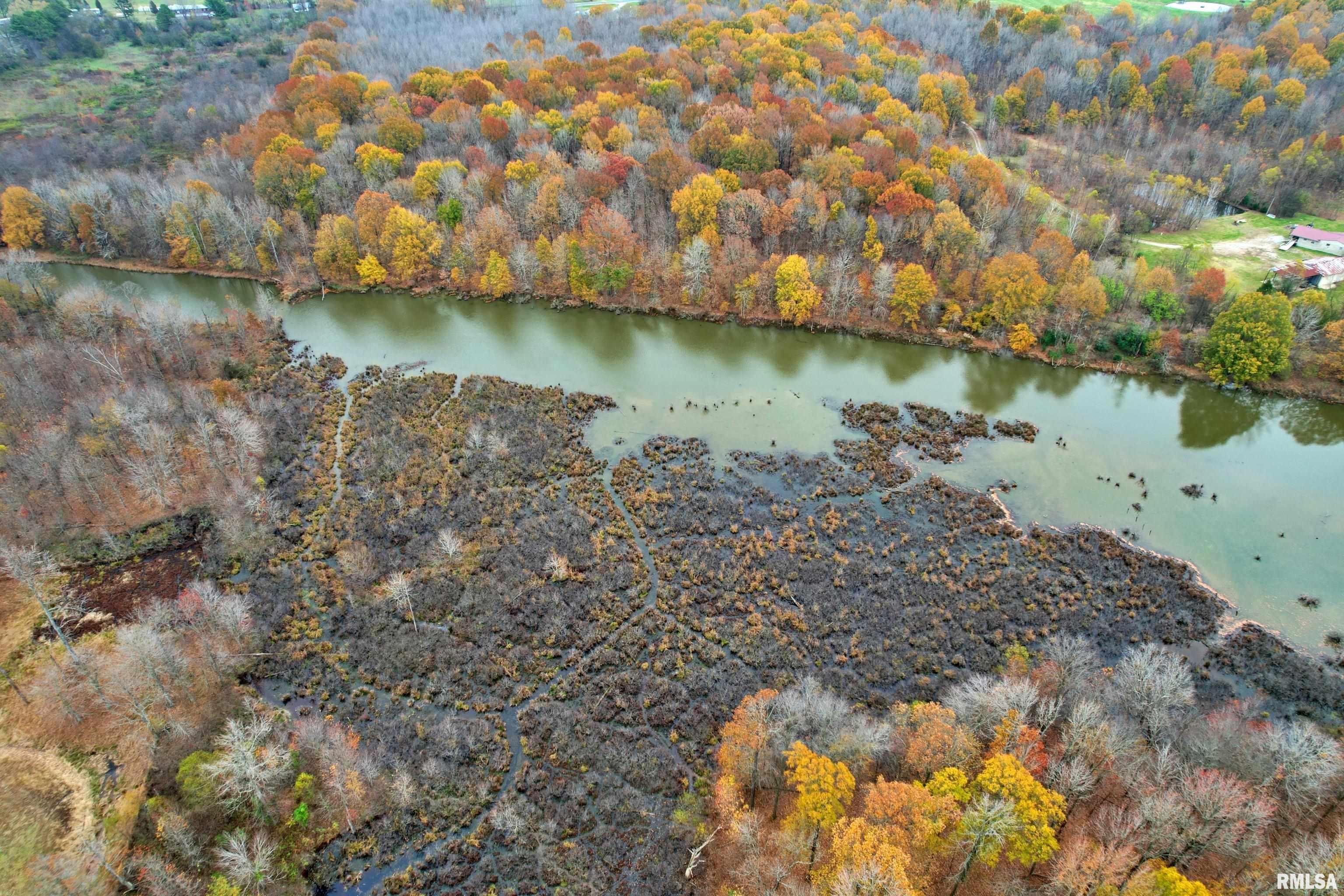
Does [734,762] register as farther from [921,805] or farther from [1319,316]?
[1319,316]

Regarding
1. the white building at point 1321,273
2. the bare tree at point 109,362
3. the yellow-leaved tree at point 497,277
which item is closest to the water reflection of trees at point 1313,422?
the white building at point 1321,273

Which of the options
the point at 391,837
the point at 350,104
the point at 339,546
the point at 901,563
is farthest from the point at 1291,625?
the point at 350,104

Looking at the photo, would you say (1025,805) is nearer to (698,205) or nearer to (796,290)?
(796,290)

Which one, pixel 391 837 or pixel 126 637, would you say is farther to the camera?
pixel 126 637

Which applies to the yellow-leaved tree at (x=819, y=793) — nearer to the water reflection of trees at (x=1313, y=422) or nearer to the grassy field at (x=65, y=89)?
the water reflection of trees at (x=1313, y=422)

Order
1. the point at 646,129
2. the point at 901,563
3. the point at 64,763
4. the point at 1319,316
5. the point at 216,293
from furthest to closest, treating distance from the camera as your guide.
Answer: the point at 646,129 → the point at 216,293 → the point at 1319,316 → the point at 901,563 → the point at 64,763

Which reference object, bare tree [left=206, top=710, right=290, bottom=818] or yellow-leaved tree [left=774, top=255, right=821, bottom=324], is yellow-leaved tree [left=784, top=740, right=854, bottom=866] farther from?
yellow-leaved tree [left=774, top=255, right=821, bottom=324]
